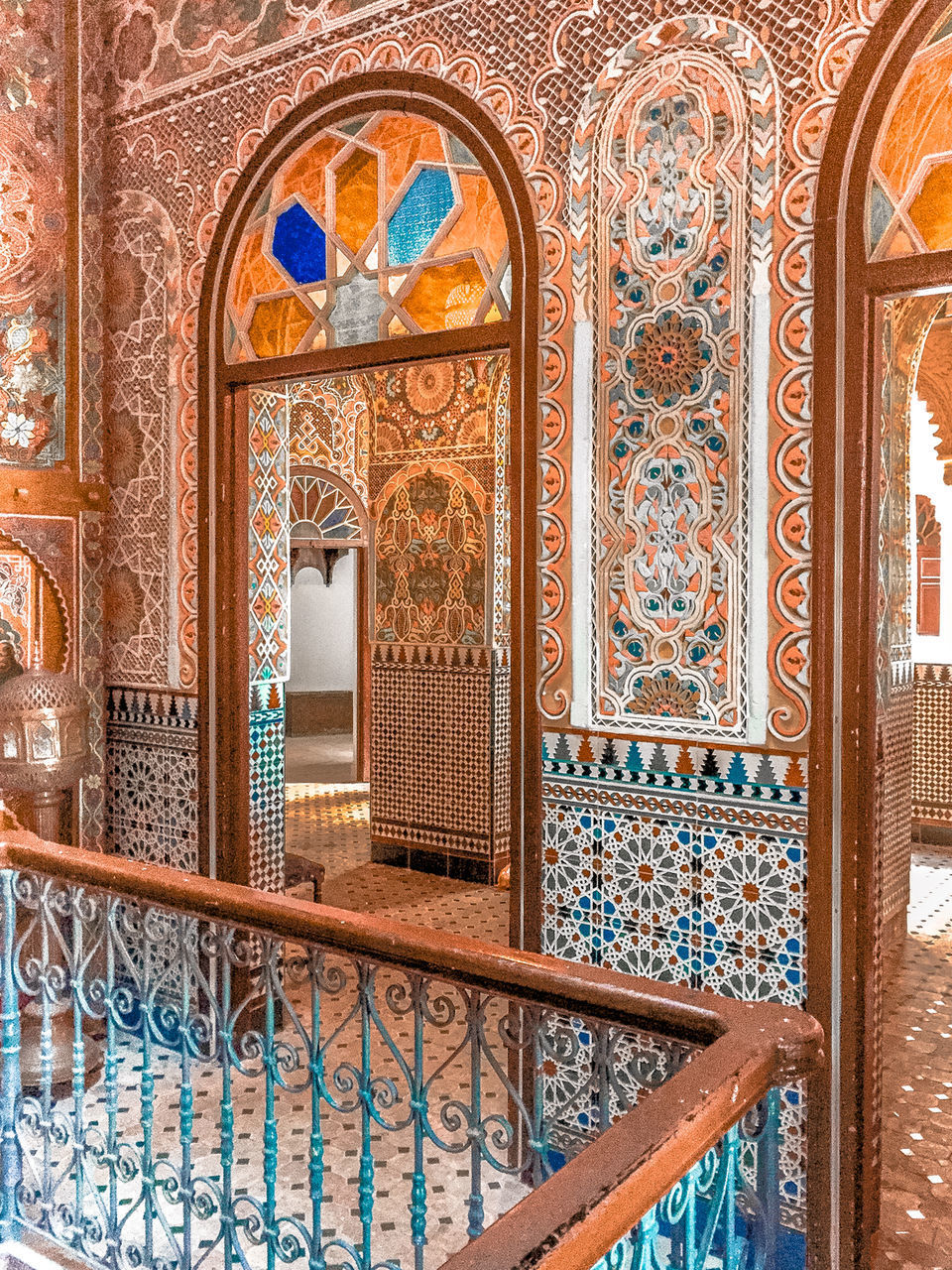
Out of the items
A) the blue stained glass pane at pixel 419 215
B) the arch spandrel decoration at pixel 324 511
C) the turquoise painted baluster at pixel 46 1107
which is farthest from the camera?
the arch spandrel decoration at pixel 324 511

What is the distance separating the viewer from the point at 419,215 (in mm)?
3934

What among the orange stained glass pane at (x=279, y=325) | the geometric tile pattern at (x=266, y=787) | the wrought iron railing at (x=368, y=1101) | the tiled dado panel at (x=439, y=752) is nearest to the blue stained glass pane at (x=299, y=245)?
the orange stained glass pane at (x=279, y=325)

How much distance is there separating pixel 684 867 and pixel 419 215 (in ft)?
8.16

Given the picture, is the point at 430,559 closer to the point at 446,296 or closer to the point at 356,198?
the point at 356,198

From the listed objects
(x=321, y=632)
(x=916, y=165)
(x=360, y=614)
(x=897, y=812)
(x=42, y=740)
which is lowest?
(x=897, y=812)

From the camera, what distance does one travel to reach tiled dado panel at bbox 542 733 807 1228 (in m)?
3.10

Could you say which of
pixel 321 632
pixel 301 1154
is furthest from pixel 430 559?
pixel 321 632

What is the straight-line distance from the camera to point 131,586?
16.1ft

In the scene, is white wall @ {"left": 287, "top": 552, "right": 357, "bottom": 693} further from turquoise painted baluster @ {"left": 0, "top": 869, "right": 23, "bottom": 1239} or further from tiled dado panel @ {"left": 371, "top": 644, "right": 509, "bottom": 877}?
turquoise painted baluster @ {"left": 0, "top": 869, "right": 23, "bottom": 1239}

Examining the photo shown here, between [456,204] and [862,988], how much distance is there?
2.90m

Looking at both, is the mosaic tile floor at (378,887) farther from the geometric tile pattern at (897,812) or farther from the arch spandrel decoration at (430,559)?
the geometric tile pattern at (897,812)

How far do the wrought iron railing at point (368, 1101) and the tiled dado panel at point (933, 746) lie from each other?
517cm

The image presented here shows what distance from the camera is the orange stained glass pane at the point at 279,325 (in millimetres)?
4305

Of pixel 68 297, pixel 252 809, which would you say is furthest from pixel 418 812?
pixel 68 297
